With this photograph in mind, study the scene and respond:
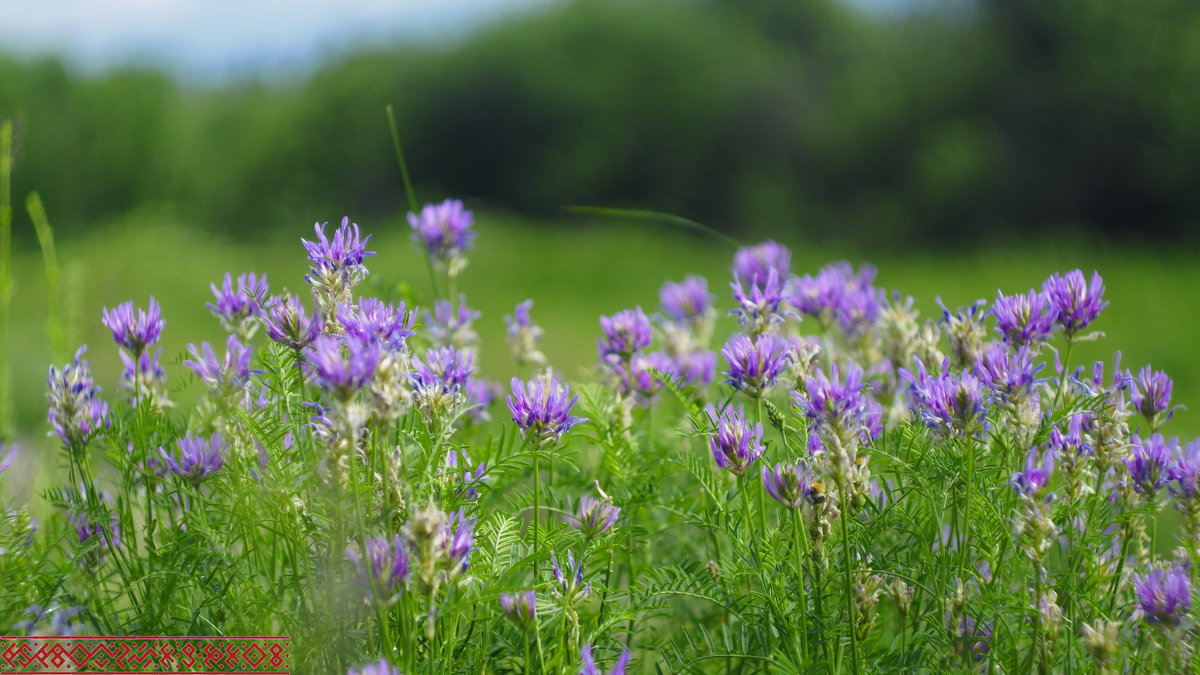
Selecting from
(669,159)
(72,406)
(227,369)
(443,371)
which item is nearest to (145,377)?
(72,406)

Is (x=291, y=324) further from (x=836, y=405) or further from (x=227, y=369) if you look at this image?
(x=836, y=405)

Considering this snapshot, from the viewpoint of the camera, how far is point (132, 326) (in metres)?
1.52

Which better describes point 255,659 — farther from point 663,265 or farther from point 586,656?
point 663,265

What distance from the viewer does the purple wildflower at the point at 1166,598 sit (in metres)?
1.25

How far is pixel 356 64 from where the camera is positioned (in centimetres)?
3006

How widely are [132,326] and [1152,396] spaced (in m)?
1.72

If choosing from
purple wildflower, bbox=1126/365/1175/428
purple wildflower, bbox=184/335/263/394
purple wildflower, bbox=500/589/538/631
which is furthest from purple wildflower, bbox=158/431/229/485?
purple wildflower, bbox=1126/365/1175/428

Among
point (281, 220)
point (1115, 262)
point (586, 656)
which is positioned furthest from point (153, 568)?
point (281, 220)

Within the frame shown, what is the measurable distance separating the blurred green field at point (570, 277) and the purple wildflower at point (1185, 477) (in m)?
5.35

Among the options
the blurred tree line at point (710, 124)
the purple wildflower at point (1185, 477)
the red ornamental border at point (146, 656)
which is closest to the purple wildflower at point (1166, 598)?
the purple wildflower at point (1185, 477)

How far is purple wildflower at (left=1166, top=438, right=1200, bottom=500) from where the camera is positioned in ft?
4.54

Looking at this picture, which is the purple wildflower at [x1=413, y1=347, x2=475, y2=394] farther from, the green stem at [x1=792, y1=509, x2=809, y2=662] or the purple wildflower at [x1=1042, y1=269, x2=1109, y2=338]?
the purple wildflower at [x1=1042, y1=269, x2=1109, y2=338]

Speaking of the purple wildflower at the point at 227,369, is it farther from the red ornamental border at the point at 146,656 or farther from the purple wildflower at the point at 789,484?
the purple wildflower at the point at 789,484

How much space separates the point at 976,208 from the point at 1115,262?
11.6ft
